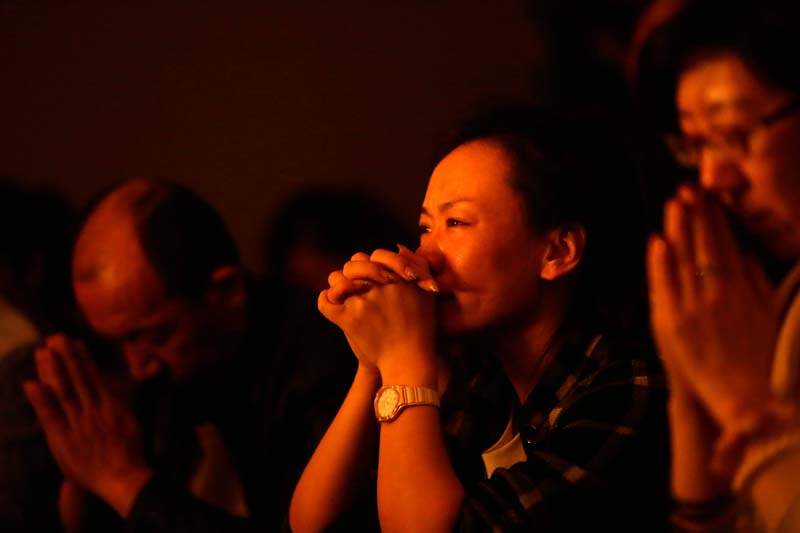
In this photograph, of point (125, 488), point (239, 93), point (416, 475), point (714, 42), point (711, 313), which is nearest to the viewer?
point (711, 313)

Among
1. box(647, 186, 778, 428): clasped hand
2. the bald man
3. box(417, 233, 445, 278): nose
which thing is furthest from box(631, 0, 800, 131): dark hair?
the bald man

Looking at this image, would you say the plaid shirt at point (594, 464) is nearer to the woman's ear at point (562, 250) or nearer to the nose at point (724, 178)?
the woman's ear at point (562, 250)

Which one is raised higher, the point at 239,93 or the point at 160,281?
the point at 239,93

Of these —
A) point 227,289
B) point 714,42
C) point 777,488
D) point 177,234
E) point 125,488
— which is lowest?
point 125,488

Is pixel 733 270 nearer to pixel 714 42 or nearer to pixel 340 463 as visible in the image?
pixel 714 42

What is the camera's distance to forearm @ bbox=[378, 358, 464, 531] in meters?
0.83

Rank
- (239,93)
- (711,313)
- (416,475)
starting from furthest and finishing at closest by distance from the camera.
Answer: (239,93) < (416,475) < (711,313)

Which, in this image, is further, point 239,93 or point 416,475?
point 239,93

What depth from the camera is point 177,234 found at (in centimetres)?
133

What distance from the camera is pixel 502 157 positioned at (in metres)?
0.99

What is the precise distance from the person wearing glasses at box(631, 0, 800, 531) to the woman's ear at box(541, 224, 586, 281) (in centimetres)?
24

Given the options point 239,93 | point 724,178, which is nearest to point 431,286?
point 724,178

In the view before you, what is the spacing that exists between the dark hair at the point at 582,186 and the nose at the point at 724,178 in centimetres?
27

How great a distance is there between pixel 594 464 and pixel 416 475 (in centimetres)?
18
